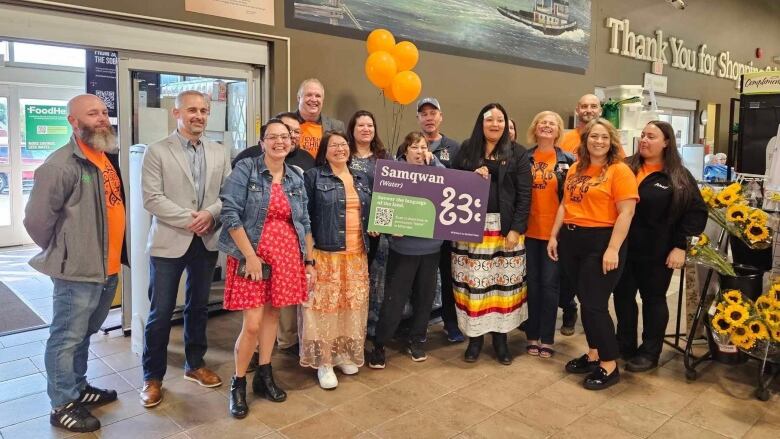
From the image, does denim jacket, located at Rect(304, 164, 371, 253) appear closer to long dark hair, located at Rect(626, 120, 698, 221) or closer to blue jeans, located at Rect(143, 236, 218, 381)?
blue jeans, located at Rect(143, 236, 218, 381)

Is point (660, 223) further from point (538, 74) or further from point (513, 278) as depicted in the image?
point (538, 74)

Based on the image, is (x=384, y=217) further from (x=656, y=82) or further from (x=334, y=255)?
(x=656, y=82)

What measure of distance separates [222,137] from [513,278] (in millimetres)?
2440

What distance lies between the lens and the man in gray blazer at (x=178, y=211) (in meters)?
2.68

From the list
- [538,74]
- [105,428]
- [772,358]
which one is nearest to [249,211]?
[105,428]

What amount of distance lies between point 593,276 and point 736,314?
2.45 feet

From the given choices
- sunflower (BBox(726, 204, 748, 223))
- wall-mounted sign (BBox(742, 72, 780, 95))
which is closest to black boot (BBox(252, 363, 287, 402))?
sunflower (BBox(726, 204, 748, 223))

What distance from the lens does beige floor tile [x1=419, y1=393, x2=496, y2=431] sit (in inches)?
105

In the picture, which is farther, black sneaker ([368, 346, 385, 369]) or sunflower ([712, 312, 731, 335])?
black sneaker ([368, 346, 385, 369])

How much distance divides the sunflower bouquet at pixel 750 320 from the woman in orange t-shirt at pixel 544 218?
0.85 m

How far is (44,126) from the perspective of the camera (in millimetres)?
7344

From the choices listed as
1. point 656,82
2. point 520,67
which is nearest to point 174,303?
point 520,67

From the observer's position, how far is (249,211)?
258 cm

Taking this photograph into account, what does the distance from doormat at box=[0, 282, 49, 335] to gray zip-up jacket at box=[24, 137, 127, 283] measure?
76.2 inches
